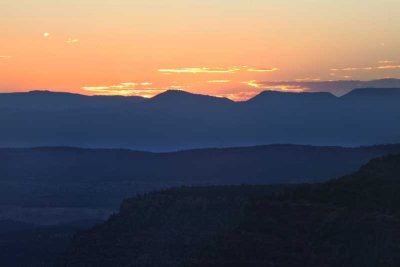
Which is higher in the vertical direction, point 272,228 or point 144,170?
point 272,228

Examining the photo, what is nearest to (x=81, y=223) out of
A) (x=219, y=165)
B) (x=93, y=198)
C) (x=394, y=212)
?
(x=93, y=198)

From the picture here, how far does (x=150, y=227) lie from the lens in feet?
179

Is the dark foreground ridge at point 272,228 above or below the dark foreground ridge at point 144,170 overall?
above

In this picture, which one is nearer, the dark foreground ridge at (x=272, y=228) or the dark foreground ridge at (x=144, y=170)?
the dark foreground ridge at (x=272, y=228)

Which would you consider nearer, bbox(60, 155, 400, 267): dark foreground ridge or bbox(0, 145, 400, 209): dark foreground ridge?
bbox(60, 155, 400, 267): dark foreground ridge

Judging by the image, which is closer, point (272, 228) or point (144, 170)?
point (272, 228)

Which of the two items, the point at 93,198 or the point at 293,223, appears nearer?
the point at 293,223

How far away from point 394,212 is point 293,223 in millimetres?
4173

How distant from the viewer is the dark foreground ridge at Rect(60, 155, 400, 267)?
38.9 meters

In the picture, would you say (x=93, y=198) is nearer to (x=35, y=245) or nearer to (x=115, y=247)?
(x=35, y=245)

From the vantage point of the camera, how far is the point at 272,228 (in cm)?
4175

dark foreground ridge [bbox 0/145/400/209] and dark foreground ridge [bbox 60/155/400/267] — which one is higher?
dark foreground ridge [bbox 60/155/400/267]

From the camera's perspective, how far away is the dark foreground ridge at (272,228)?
128 feet

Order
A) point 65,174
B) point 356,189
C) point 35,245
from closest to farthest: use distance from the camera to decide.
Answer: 1. point 356,189
2. point 35,245
3. point 65,174
